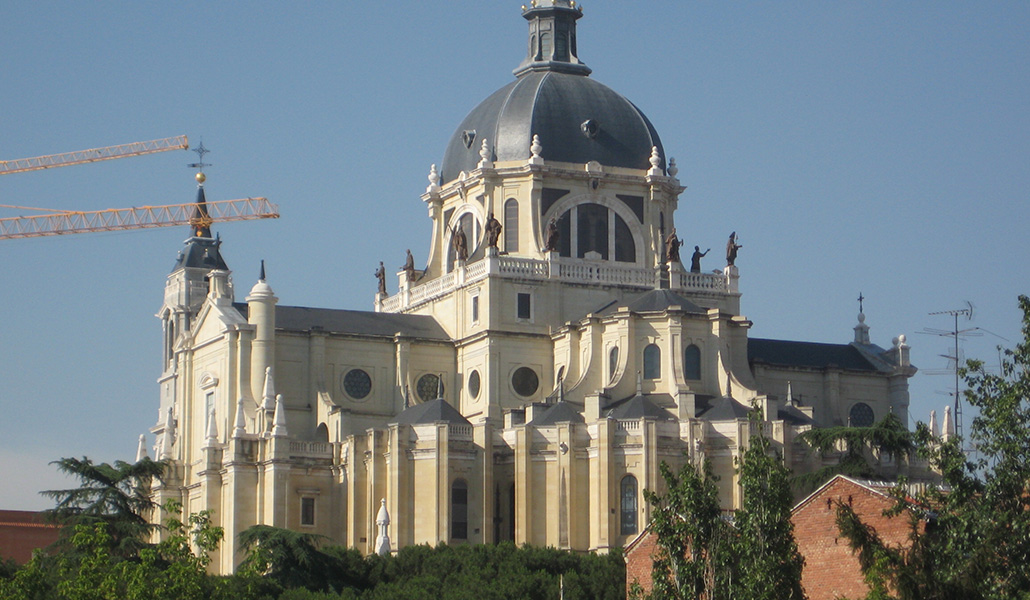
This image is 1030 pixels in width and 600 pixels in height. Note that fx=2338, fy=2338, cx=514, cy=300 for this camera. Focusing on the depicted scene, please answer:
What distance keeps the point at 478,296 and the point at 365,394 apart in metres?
7.39

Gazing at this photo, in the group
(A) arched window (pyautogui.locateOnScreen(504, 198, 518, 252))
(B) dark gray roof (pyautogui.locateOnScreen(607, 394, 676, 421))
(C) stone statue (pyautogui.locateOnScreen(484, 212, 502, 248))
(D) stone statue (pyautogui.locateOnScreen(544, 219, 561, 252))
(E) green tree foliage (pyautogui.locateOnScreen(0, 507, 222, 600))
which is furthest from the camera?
(A) arched window (pyautogui.locateOnScreen(504, 198, 518, 252))

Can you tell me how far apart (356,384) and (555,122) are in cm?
1765

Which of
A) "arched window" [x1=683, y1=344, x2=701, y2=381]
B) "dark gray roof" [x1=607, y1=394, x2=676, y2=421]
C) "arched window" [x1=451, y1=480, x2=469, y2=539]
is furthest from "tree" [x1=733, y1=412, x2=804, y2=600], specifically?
"arched window" [x1=683, y1=344, x2=701, y2=381]

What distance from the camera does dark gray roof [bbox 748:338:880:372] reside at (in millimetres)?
119312

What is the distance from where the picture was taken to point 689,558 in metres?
57.9

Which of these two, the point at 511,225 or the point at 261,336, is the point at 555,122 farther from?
the point at 261,336

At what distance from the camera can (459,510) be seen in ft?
350

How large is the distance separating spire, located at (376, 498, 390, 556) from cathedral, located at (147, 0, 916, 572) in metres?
0.11

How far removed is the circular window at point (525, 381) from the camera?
11494cm

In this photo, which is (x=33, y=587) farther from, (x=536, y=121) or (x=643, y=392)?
(x=536, y=121)

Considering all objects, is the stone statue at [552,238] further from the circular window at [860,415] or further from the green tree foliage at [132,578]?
the green tree foliage at [132,578]

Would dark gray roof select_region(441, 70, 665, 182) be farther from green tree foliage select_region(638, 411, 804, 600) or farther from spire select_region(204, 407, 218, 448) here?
green tree foliage select_region(638, 411, 804, 600)

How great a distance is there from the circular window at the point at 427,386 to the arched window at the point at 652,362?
36.3ft

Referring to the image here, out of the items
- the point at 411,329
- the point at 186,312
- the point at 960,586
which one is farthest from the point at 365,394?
the point at 960,586
